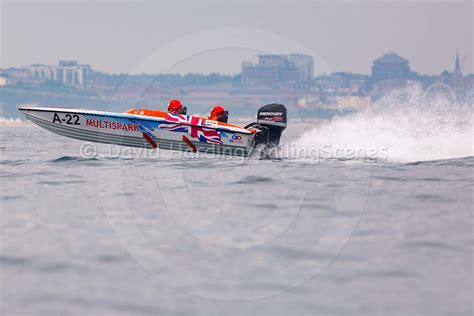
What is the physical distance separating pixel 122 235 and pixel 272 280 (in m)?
2.44

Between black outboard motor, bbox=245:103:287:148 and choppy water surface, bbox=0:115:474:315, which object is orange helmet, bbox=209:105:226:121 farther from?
choppy water surface, bbox=0:115:474:315

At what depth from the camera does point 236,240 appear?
26.1 ft

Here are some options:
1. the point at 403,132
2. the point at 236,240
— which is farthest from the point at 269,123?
the point at 236,240

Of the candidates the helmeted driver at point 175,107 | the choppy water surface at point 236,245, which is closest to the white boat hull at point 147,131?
the helmeted driver at point 175,107

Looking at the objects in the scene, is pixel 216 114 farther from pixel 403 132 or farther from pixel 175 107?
pixel 403 132

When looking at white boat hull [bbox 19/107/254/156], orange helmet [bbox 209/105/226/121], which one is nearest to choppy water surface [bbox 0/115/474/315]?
white boat hull [bbox 19/107/254/156]

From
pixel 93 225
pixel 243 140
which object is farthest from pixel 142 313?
pixel 243 140

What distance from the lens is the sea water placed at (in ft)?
19.6

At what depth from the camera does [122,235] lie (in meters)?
8.13

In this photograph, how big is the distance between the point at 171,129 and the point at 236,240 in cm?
948

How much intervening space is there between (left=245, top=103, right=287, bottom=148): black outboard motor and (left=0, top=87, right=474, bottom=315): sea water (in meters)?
2.03

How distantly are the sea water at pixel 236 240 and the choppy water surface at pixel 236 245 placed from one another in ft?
0.06

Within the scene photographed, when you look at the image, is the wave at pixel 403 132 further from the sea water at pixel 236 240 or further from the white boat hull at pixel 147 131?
the sea water at pixel 236 240

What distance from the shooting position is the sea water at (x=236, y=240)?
5969mm
